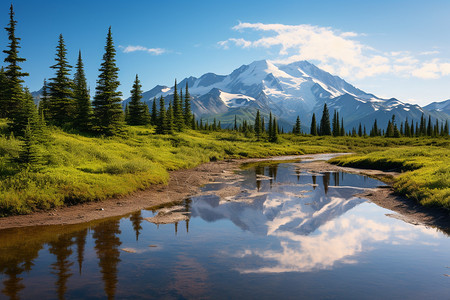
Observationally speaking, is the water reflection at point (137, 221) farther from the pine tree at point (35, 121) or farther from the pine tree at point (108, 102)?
the pine tree at point (108, 102)

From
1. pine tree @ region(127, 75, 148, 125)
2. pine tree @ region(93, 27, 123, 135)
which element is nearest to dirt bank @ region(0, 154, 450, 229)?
pine tree @ region(93, 27, 123, 135)

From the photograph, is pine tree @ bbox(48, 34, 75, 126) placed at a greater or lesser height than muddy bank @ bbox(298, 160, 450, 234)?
greater

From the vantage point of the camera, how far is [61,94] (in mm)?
47031

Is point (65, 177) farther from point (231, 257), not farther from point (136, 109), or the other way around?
point (136, 109)

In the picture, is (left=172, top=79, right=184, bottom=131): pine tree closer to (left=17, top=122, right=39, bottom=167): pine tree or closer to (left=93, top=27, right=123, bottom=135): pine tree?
(left=93, top=27, right=123, bottom=135): pine tree

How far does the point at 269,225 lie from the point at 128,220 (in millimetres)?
7479

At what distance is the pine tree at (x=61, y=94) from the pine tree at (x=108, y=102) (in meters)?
4.73

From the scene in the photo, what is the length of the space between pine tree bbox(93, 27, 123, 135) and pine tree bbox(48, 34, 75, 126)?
15.5 feet

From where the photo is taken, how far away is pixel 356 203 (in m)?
20.4

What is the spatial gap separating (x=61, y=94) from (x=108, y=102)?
8.51 meters

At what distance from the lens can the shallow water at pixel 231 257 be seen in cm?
862

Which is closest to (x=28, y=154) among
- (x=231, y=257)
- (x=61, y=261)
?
(x=61, y=261)

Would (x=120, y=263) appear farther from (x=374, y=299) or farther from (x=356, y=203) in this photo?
(x=356, y=203)

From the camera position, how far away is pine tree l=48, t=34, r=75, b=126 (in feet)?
149
